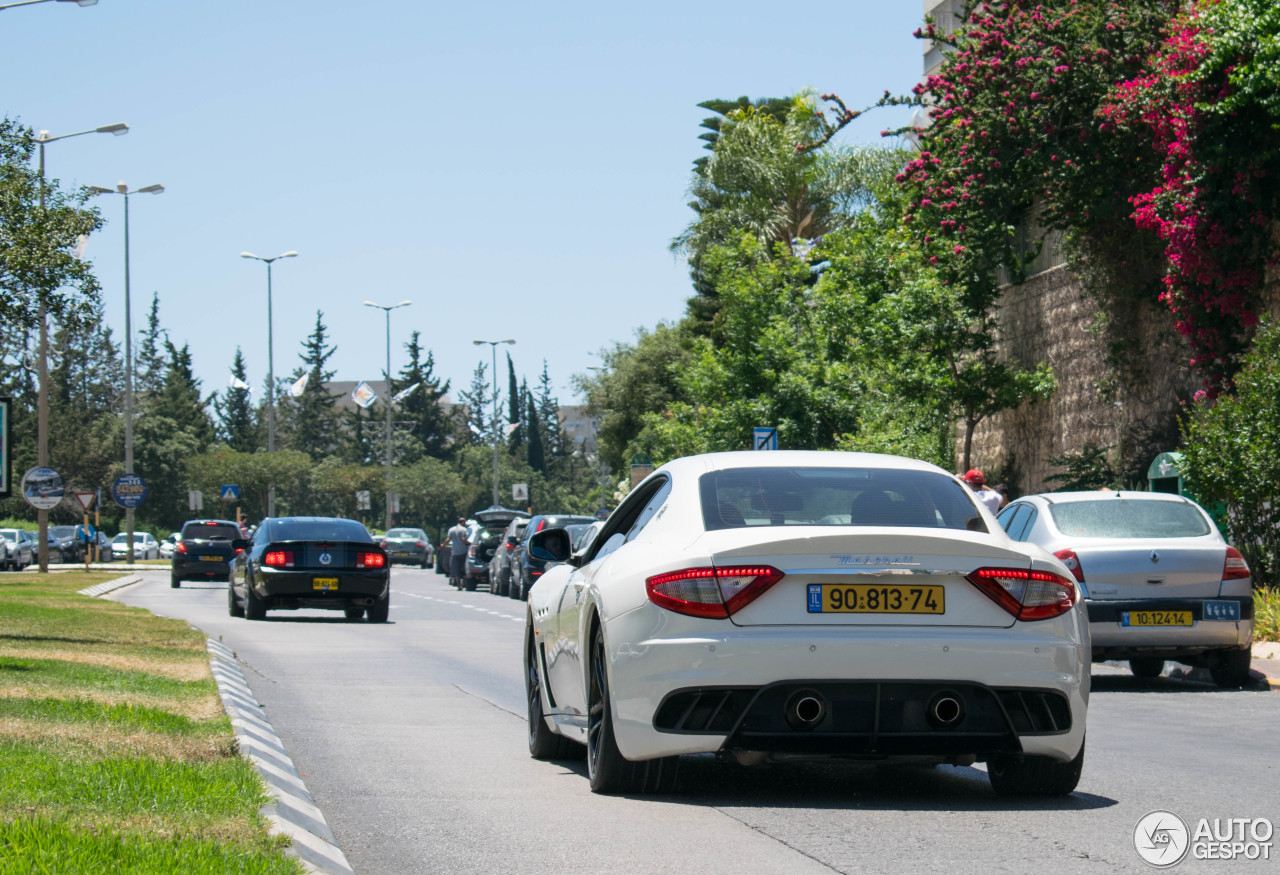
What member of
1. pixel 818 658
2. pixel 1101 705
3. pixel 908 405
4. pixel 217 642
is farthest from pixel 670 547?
pixel 908 405

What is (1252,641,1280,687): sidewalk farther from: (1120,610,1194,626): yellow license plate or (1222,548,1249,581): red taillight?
(1120,610,1194,626): yellow license plate

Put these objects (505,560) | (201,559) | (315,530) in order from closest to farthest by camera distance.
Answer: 1. (315,530)
2. (505,560)
3. (201,559)

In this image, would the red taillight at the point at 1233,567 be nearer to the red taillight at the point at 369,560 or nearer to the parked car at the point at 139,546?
the red taillight at the point at 369,560

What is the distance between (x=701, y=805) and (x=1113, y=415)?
2217cm

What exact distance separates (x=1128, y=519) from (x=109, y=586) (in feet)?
90.3

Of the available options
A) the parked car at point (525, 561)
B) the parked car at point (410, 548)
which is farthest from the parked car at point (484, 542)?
the parked car at point (410, 548)

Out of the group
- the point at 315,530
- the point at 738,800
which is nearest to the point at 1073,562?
the point at 738,800

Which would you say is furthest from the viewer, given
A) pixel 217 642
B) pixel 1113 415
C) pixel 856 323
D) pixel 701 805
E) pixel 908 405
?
pixel 856 323

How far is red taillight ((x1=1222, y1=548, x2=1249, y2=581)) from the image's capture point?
542 inches

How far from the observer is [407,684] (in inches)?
560

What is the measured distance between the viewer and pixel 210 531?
4625cm

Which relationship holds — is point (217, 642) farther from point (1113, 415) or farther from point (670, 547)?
point (1113, 415)

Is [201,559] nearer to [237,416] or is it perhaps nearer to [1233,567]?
[1233,567]

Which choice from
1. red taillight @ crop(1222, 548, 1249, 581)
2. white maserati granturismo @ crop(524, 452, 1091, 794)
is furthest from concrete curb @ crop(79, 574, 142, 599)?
white maserati granturismo @ crop(524, 452, 1091, 794)
